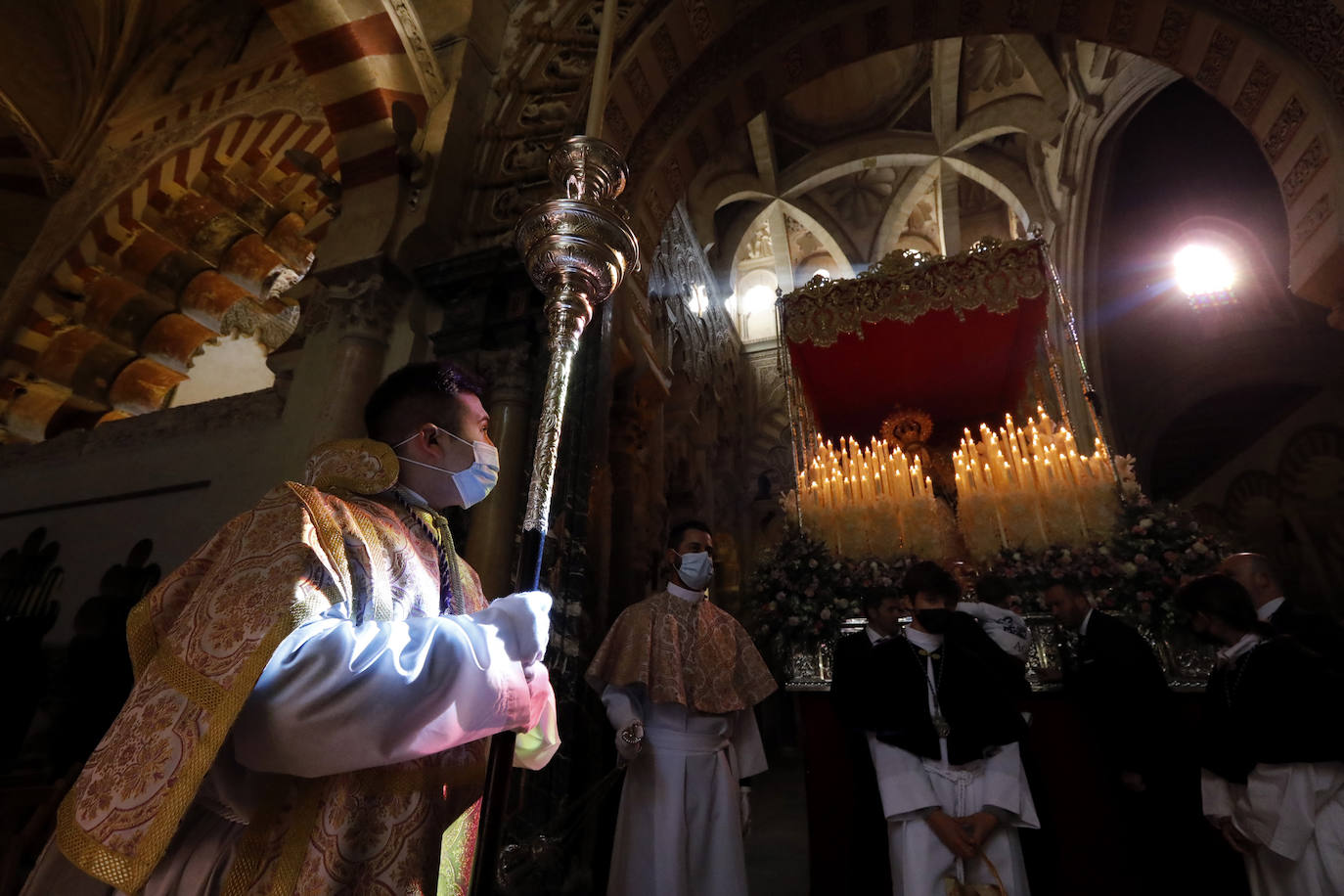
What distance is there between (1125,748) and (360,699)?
322 centimetres

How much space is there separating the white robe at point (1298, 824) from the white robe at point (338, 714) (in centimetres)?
272

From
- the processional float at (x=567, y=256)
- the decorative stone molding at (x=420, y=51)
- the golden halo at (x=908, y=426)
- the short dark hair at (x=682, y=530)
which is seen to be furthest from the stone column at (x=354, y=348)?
the golden halo at (x=908, y=426)

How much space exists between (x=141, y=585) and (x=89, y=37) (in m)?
7.13

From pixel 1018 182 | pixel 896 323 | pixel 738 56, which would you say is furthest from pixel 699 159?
pixel 1018 182

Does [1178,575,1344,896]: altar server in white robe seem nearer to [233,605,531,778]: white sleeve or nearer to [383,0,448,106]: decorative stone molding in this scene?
[233,605,531,778]: white sleeve

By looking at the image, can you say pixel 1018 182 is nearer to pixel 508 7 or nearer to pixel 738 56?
pixel 738 56

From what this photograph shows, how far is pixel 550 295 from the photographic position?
1469 mm

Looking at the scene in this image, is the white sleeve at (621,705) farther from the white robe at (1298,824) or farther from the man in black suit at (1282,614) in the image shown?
the man in black suit at (1282,614)

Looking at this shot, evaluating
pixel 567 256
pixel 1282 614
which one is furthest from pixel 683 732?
pixel 1282 614

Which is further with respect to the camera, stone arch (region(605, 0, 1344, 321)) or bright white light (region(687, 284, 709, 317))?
bright white light (region(687, 284, 709, 317))

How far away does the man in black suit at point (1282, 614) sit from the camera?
248 cm

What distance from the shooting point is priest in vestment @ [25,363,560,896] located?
87 cm

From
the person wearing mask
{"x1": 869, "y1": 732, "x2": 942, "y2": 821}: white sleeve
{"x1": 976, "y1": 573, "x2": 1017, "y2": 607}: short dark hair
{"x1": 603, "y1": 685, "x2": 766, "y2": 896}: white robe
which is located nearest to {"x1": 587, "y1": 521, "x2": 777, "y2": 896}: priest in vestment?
{"x1": 603, "y1": 685, "x2": 766, "y2": 896}: white robe

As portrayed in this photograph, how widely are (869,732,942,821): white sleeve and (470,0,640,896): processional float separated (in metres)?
1.46
